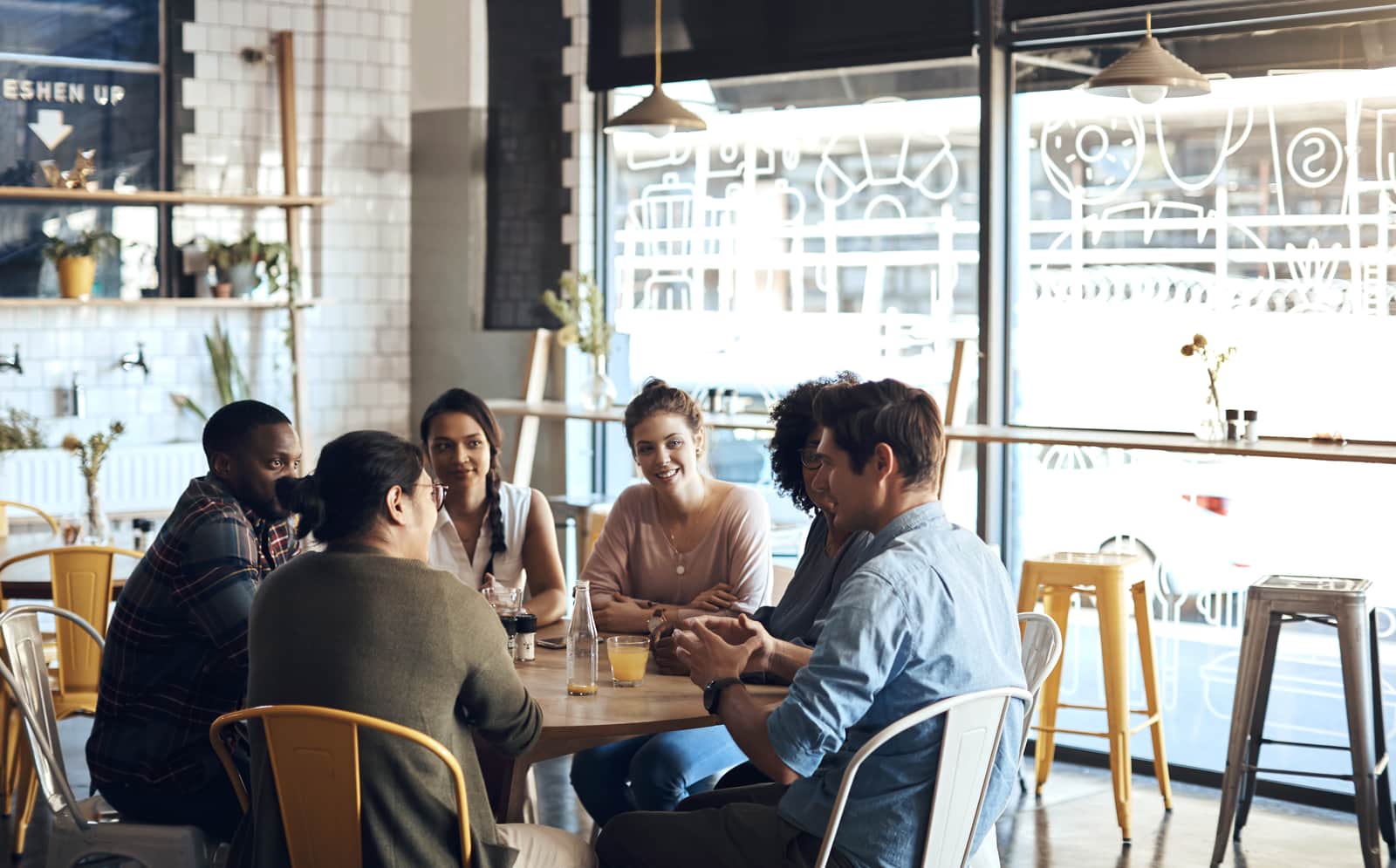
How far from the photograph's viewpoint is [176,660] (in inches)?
122

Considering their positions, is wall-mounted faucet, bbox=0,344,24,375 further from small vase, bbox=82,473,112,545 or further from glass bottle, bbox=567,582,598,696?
glass bottle, bbox=567,582,598,696

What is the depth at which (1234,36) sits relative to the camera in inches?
197

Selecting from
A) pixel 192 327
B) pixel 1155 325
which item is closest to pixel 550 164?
pixel 192 327

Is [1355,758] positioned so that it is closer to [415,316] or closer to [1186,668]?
[1186,668]

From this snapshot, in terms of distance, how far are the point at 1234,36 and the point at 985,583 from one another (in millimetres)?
3012

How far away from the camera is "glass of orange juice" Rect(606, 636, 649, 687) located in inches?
126

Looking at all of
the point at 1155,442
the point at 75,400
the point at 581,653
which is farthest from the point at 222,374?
the point at 581,653

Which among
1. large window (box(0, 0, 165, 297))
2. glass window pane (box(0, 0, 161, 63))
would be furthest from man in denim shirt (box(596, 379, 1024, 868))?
glass window pane (box(0, 0, 161, 63))

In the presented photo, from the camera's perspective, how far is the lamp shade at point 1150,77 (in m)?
4.31

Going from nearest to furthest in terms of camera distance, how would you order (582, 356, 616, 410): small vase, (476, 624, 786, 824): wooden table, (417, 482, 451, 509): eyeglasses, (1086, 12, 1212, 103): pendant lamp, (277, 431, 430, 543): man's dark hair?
(277, 431, 430, 543): man's dark hair, (417, 482, 451, 509): eyeglasses, (476, 624, 786, 824): wooden table, (1086, 12, 1212, 103): pendant lamp, (582, 356, 616, 410): small vase

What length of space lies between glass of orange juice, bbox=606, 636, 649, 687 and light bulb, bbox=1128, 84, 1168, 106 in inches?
89.1

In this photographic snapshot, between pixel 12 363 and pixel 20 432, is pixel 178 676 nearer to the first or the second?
pixel 20 432

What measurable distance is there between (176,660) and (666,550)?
137cm

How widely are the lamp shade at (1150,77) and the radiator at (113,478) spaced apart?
4086 mm
